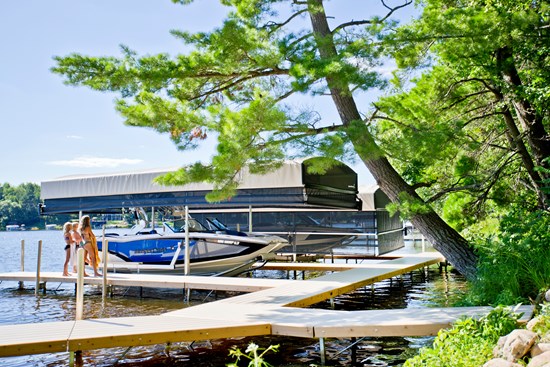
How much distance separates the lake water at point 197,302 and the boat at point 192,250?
2.08 feet

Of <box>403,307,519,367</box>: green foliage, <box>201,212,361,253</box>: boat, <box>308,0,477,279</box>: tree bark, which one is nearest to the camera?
<box>403,307,519,367</box>: green foliage

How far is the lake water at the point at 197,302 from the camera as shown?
679 centimetres

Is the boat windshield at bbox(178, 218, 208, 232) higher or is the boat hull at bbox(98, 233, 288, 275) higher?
the boat windshield at bbox(178, 218, 208, 232)

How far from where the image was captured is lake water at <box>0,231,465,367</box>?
6.79 m

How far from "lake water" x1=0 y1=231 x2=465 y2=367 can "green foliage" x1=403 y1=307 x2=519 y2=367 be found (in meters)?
1.32

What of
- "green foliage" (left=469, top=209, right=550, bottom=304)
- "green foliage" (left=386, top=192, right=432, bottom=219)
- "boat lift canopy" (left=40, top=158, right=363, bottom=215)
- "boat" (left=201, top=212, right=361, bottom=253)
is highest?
"boat lift canopy" (left=40, top=158, right=363, bottom=215)

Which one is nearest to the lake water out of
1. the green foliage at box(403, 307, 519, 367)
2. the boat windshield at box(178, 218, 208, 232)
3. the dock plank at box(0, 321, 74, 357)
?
the dock plank at box(0, 321, 74, 357)

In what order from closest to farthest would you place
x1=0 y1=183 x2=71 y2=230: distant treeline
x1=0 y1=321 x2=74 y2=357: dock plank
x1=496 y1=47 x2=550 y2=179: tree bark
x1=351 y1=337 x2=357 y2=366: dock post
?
x1=0 y1=321 x2=74 y2=357: dock plank, x1=351 y1=337 x2=357 y2=366: dock post, x1=496 y1=47 x2=550 y2=179: tree bark, x1=0 y1=183 x2=71 y2=230: distant treeline

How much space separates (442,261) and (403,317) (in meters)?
10.3

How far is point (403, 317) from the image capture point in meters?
6.64

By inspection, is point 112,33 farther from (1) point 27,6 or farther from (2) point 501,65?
(2) point 501,65

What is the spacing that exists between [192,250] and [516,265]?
7.21m

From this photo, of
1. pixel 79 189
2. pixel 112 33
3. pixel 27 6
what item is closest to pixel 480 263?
pixel 112 33

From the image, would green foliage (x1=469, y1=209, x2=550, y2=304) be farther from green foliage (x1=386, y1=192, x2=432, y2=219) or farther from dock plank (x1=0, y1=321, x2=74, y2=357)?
dock plank (x1=0, y1=321, x2=74, y2=357)
